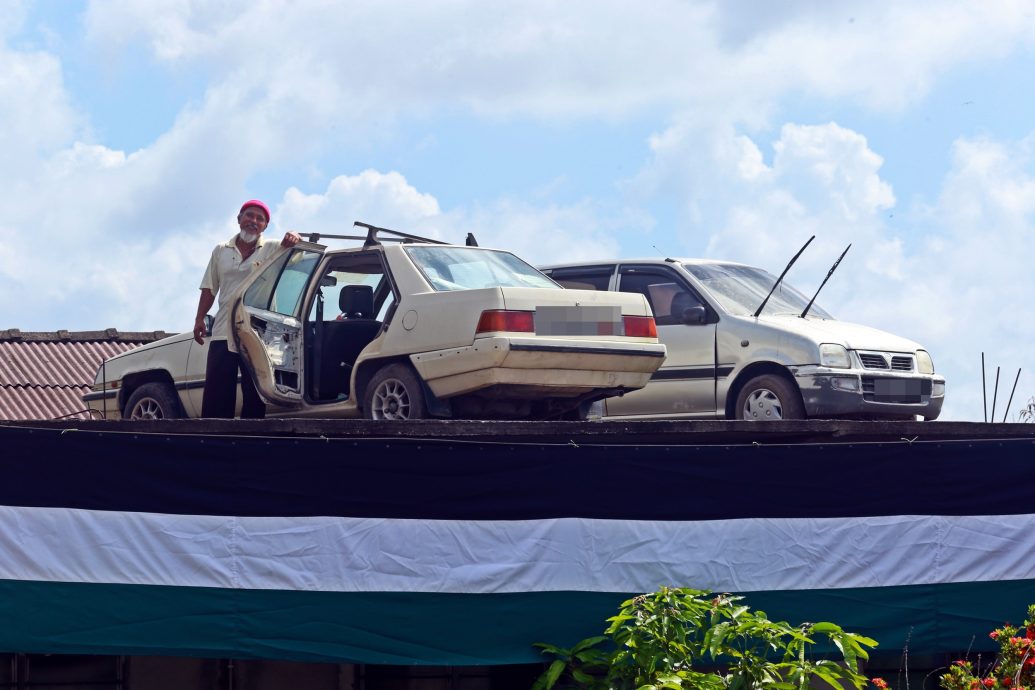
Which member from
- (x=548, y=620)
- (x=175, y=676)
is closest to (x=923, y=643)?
(x=548, y=620)

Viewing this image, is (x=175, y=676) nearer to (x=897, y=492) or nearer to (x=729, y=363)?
(x=729, y=363)

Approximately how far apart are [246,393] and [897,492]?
15.0ft

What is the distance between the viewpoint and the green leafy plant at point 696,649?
787cm

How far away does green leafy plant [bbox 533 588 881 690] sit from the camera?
787 centimetres

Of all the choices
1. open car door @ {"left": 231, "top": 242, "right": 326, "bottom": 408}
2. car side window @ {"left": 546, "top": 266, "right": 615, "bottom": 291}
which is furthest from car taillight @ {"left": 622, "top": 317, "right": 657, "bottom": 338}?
open car door @ {"left": 231, "top": 242, "right": 326, "bottom": 408}

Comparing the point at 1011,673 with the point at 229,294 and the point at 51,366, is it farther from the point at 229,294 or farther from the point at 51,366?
the point at 51,366

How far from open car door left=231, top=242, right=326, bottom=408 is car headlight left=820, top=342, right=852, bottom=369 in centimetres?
362

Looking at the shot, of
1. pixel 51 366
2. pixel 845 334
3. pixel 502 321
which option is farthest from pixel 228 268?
pixel 51 366

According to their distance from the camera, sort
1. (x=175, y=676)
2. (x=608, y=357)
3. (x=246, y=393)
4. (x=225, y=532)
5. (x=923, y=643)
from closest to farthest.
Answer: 1. (x=225, y=532)
2. (x=923, y=643)
3. (x=608, y=357)
4. (x=246, y=393)
5. (x=175, y=676)

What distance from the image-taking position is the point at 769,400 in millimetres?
10797

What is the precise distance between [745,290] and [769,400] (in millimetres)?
1152

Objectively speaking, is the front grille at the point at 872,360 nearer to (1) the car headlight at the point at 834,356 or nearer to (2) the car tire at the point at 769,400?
(1) the car headlight at the point at 834,356

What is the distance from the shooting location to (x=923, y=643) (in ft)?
29.9

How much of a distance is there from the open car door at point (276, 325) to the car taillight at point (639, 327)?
228 cm
